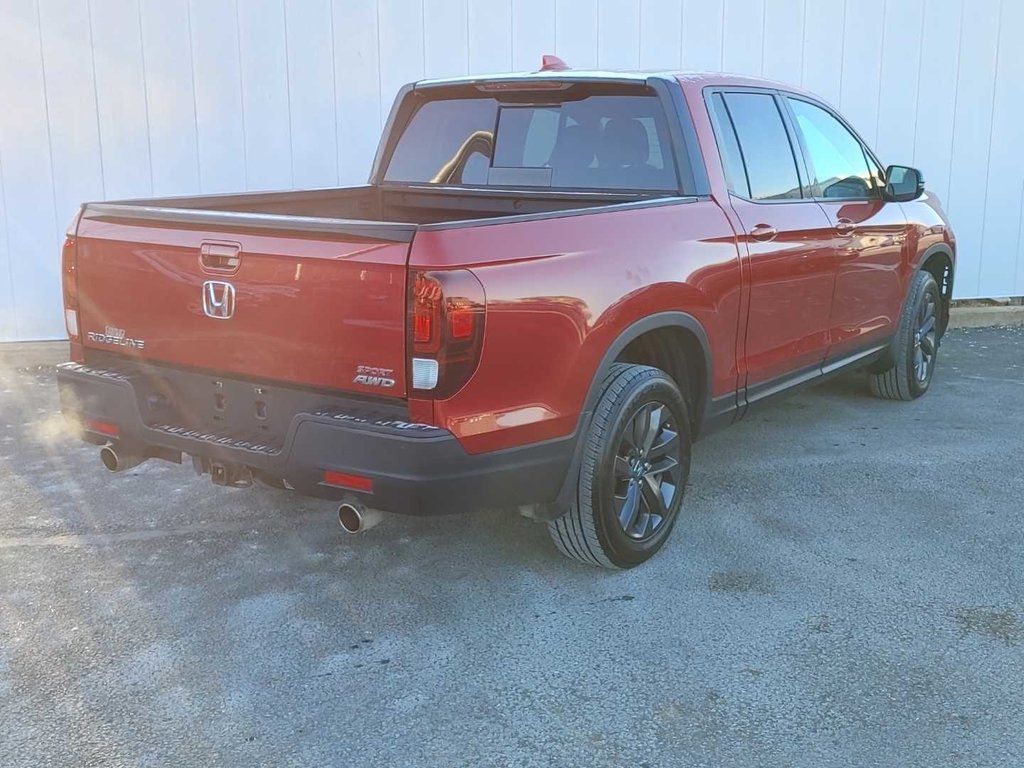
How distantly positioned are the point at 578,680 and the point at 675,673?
30 centimetres

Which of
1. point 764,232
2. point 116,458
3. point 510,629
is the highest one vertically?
point 764,232

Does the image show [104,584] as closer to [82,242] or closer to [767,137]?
[82,242]

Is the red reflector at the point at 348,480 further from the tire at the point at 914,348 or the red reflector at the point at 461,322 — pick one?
the tire at the point at 914,348

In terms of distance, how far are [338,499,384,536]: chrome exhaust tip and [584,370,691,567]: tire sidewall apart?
30.2 inches

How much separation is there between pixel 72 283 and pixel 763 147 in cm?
300

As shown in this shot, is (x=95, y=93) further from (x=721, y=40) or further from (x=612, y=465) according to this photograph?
(x=612, y=465)

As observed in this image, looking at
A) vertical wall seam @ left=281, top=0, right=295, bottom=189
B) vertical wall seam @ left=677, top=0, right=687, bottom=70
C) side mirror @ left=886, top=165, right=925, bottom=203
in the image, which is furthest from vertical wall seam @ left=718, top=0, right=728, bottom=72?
vertical wall seam @ left=281, top=0, right=295, bottom=189

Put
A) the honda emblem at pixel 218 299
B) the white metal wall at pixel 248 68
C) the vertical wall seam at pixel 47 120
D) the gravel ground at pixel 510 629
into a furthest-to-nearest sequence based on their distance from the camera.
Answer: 1. the white metal wall at pixel 248 68
2. the vertical wall seam at pixel 47 120
3. the honda emblem at pixel 218 299
4. the gravel ground at pixel 510 629

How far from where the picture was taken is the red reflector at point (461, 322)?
111 inches

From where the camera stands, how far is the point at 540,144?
14.6 ft

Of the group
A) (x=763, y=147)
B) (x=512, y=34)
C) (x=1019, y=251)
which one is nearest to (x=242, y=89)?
(x=512, y=34)

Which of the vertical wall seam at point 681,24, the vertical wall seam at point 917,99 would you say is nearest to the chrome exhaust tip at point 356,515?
the vertical wall seam at point 681,24

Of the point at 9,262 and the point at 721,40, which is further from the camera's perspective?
the point at 721,40

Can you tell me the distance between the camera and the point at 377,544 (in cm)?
401
